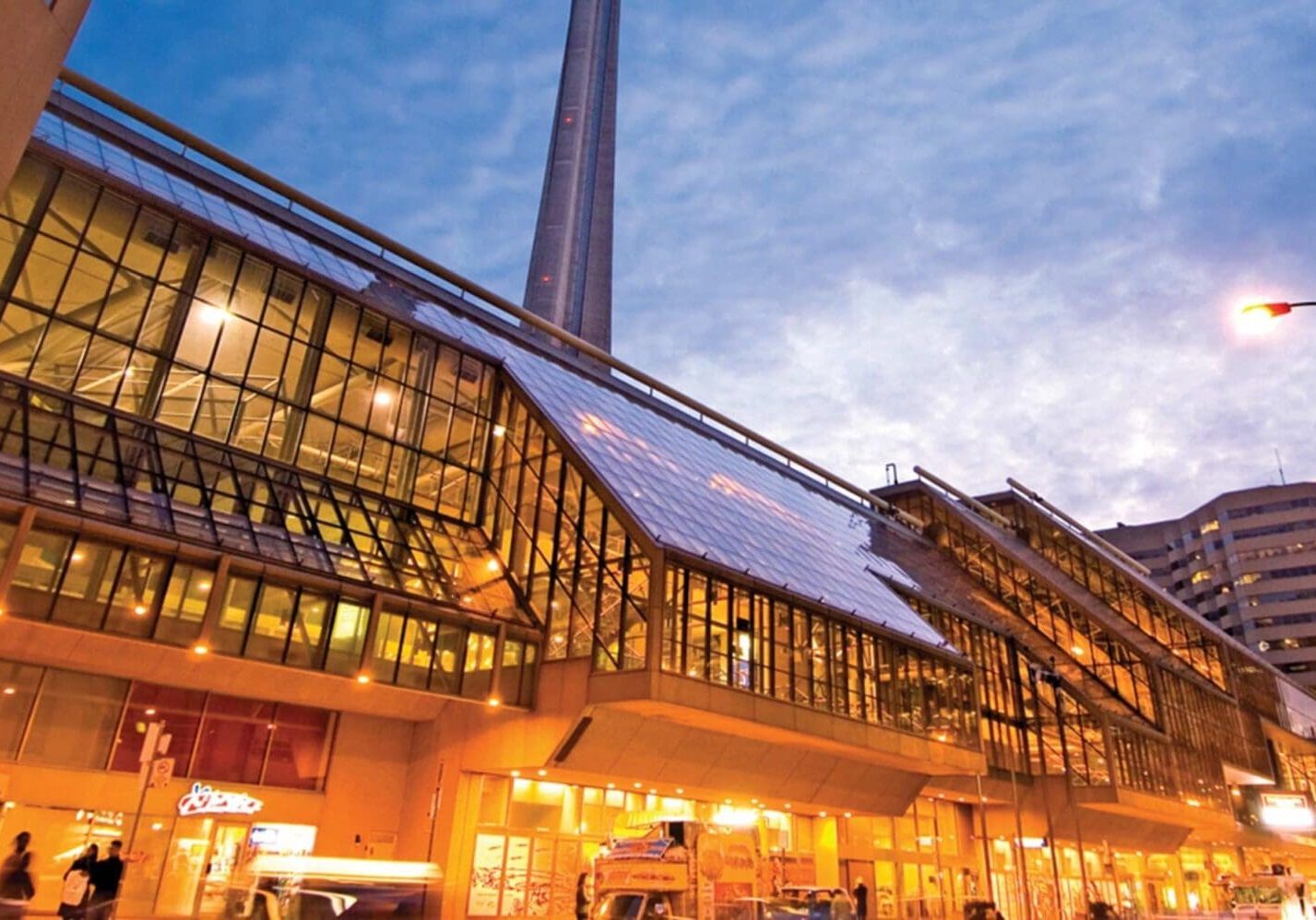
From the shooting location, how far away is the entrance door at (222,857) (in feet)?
79.5

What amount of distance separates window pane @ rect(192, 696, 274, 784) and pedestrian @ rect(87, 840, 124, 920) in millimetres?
9630

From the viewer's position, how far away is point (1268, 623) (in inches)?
5118

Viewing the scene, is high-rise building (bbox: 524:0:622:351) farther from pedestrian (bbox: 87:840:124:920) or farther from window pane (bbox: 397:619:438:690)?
pedestrian (bbox: 87:840:124:920)

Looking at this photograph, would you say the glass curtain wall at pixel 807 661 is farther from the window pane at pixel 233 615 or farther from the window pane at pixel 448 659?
the window pane at pixel 233 615

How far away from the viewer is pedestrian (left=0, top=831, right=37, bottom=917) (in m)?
16.2

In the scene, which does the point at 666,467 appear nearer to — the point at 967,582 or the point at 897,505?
the point at 967,582

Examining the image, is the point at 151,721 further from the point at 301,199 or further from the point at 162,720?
the point at 301,199

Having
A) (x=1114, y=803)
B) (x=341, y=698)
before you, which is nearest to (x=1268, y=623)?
(x=1114, y=803)

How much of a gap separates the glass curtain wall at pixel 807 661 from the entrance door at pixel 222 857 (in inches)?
522

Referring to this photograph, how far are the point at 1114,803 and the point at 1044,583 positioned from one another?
61.2ft

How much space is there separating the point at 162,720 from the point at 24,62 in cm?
2305

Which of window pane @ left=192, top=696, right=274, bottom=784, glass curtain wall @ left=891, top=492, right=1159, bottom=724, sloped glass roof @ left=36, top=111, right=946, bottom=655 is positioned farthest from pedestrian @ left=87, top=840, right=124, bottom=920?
glass curtain wall @ left=891, top=492, right=1159, bottom=724

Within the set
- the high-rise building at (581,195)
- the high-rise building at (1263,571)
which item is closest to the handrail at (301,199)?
the high-rise building at (581,195)

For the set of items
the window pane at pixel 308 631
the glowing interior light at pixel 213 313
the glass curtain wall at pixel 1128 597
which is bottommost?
the window pane at pixel 308 631
